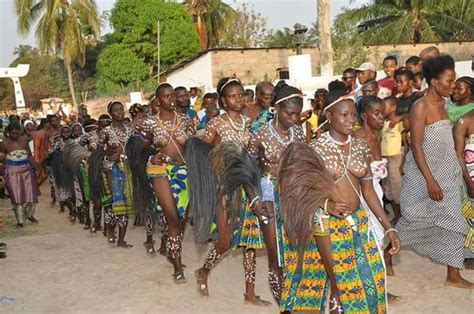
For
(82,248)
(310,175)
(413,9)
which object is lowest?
(82,248)

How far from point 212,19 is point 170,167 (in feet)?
114

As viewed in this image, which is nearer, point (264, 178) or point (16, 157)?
point (264, 178)

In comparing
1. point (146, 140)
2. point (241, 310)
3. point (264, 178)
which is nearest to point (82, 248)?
point (146, 140)

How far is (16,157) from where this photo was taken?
983cm

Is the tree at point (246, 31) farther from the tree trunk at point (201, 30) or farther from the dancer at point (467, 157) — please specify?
the dancer at point (467, 157)

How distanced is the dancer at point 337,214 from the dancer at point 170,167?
2.28 meters

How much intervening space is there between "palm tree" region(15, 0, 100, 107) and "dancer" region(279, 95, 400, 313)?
34.3 metres

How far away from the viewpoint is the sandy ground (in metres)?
5.20

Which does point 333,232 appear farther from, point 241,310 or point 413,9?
point 413,9

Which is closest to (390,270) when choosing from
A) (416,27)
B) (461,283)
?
(461,283)

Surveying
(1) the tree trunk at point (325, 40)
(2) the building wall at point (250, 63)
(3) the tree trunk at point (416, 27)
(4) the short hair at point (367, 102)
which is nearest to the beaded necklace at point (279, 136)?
(4) the short hair at point (367, 102)

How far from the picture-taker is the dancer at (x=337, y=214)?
3.71m

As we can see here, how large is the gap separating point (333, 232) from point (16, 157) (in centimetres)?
722

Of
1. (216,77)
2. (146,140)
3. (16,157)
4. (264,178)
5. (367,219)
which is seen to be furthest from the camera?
(216,77)
